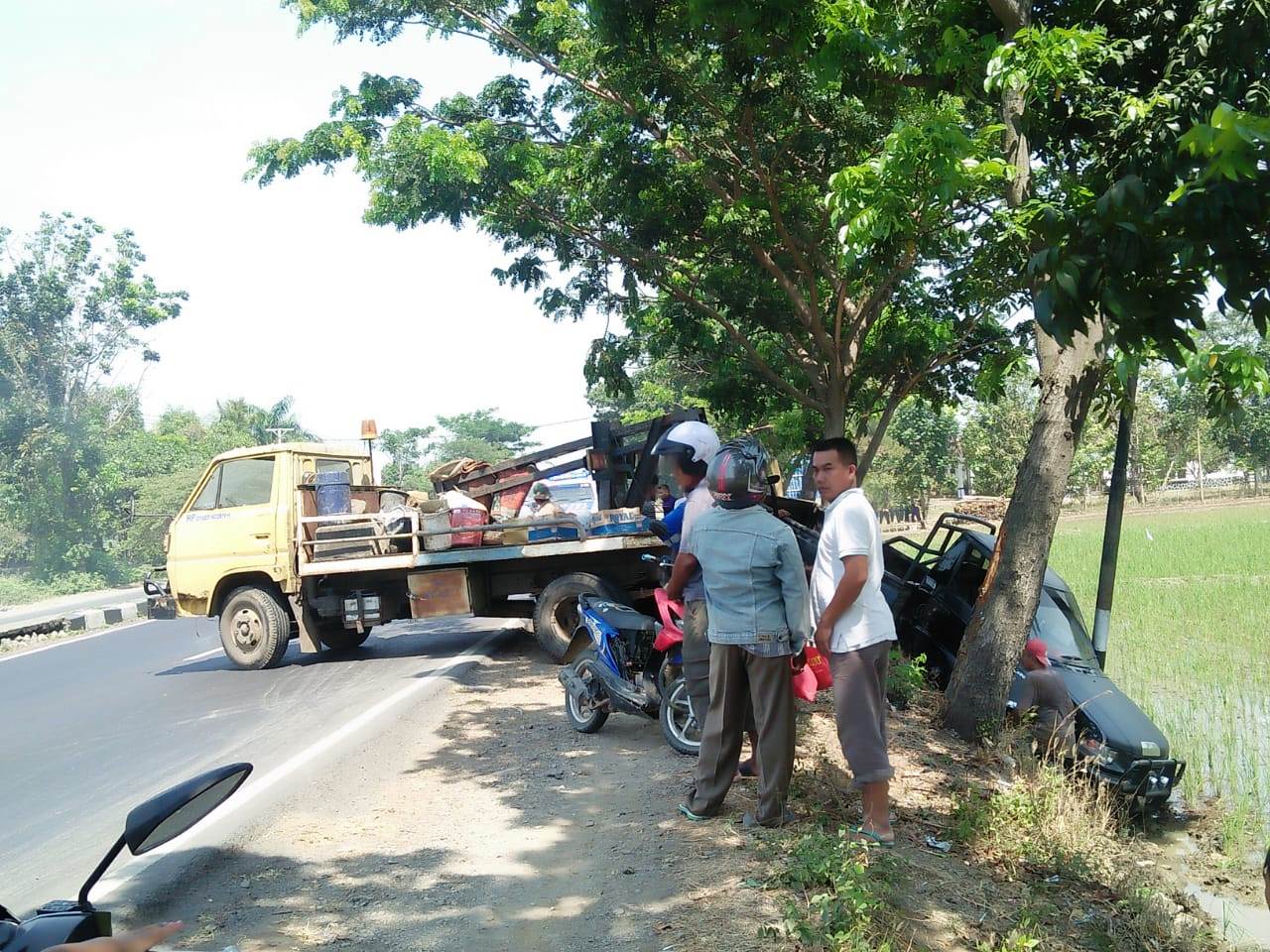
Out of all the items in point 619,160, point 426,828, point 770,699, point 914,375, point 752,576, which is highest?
point 619,160

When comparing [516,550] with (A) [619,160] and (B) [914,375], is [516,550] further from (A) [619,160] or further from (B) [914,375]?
(B) [914,375]

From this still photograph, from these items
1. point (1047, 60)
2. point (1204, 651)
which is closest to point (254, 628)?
point (1047, 60)

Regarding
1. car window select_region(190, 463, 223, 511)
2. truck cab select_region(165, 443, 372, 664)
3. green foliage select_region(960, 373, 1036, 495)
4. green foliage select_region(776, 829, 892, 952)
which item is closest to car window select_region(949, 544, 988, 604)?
green foliage select_region(776, 829, 892, 952)

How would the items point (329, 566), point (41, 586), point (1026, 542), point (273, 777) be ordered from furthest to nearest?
1. point (41, 586)
2. point (329, 566)
3. point (1026, 542)
4. point (273, 777)

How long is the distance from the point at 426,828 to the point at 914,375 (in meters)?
11.5

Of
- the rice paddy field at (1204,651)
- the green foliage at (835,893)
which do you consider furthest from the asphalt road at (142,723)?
the rice paddy field at (1204,651)

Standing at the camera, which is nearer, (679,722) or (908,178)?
(679,722)

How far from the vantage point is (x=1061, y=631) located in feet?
28.7

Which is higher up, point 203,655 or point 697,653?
point 697,653

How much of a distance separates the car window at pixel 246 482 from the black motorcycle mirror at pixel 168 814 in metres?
9.72

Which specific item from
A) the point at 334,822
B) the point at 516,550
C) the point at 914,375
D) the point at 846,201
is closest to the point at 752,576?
the point at 334,822

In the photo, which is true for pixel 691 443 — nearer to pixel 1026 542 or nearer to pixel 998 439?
pixel 1026 542

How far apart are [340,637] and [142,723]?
3.44m

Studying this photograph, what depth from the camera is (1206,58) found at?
6371mm
